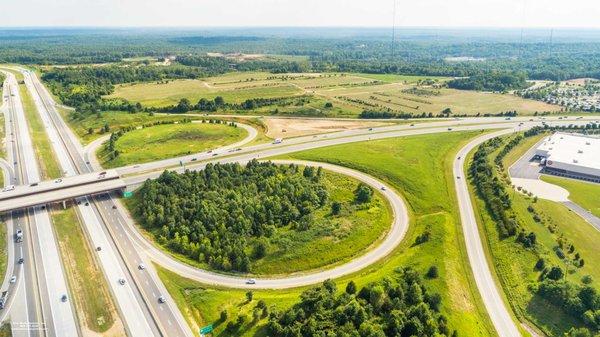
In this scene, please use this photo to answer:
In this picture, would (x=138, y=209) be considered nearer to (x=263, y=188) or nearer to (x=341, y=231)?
(x=263, y=188)

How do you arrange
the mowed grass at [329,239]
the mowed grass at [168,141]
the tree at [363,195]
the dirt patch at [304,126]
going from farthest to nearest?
the dirt patch at [304,126], the mowed grass at [168,141], the tree at [363,195], the mowed grass at [329,239]

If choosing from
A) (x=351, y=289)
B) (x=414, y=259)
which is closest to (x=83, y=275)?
(x=351, y=289)

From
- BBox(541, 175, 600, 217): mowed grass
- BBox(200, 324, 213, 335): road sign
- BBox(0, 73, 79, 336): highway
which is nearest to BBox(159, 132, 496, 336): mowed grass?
BBox(200, 324, 213, 335): road sign

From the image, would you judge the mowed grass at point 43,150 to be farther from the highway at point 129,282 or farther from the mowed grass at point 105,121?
the highway at point 129,282

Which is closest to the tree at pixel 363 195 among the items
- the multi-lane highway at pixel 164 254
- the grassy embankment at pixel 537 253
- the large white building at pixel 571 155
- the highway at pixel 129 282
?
the multi-lane highway at pixel 164 254

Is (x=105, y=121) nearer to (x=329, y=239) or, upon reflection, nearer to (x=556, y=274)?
(x=329, y=239)

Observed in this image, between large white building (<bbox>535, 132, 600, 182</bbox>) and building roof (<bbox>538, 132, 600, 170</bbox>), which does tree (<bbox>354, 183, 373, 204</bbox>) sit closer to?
large white building (<bbox>535, 132, 600, 182</bbox>)
